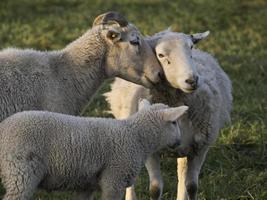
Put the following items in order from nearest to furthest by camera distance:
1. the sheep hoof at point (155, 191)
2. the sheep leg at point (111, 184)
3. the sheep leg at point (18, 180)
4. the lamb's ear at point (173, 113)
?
1. the sheep leg at point (18, 180)
2. the sheep leg at point (111, 184)
3. the lamb's ear at point (173, 113)
4. the sheep hoof at point (155, 191)

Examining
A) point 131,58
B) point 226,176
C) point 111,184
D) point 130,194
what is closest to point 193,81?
point 131,58

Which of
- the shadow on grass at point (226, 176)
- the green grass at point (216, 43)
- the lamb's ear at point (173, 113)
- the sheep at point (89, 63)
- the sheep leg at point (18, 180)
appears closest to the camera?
the sheep leg at point (18, 180)

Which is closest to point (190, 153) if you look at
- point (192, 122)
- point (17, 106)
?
point (192, 122)

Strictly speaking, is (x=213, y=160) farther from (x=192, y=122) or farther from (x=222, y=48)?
(x=222, y=48)

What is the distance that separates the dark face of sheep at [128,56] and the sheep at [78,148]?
1.59 ft

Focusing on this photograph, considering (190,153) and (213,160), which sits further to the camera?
(213,160)

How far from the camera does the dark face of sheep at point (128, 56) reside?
7.54 metres

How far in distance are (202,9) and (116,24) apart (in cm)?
1165

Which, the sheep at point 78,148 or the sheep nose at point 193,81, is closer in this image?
the sheep at point 78,148

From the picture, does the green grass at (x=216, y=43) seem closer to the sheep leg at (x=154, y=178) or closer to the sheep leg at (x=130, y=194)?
the sheep leg at (x=130, y=194)

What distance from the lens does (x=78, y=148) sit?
6.49m

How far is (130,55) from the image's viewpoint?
7566 mm

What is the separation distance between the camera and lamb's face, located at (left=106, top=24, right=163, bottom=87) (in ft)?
24.7

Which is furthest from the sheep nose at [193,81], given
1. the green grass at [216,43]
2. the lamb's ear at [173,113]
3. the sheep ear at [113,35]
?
the green grass at [216,43]
